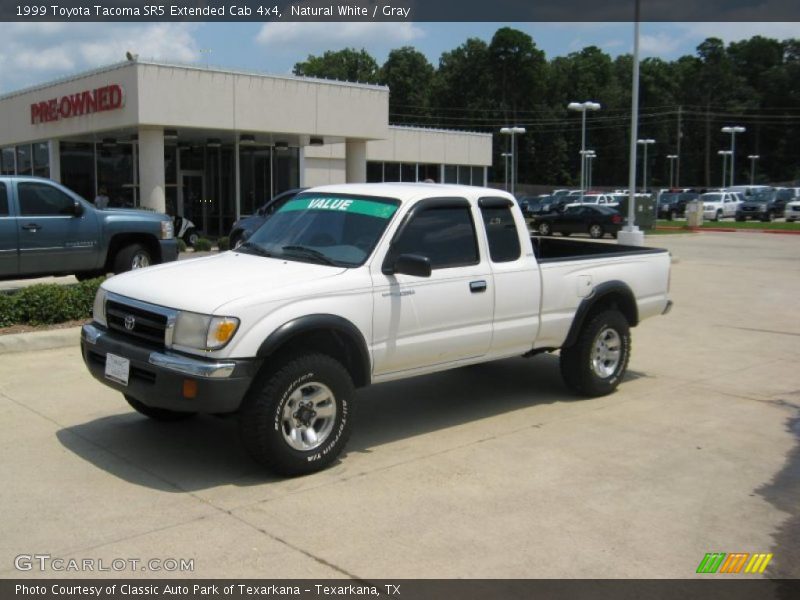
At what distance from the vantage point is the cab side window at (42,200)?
485 inches

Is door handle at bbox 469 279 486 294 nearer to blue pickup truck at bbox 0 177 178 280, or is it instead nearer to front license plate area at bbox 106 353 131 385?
front license plate area at bbox 106 353 131 385

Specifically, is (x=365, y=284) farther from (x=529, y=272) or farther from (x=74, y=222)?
(x=74, y=222)

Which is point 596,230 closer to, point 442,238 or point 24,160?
point 24,160

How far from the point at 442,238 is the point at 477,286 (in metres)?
0.47

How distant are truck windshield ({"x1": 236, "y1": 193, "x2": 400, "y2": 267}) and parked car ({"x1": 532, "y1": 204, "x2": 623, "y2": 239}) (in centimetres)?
2813

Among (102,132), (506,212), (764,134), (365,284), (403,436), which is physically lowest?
(403,436)

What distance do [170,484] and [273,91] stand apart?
22090 mm

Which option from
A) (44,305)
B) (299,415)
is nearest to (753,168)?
(44,305)

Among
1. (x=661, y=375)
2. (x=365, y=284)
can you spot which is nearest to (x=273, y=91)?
(x=661, y=375)

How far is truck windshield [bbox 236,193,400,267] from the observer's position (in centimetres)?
602

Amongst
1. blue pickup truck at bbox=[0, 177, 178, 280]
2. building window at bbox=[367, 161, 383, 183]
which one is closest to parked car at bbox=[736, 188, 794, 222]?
building window at bbox=[367, 161, 383, 183]

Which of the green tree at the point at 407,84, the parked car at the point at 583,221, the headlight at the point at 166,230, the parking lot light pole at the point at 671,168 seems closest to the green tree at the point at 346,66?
the green tree at the point at 407,84

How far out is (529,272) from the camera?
690 centimetres

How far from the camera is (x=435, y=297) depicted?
242 inches
